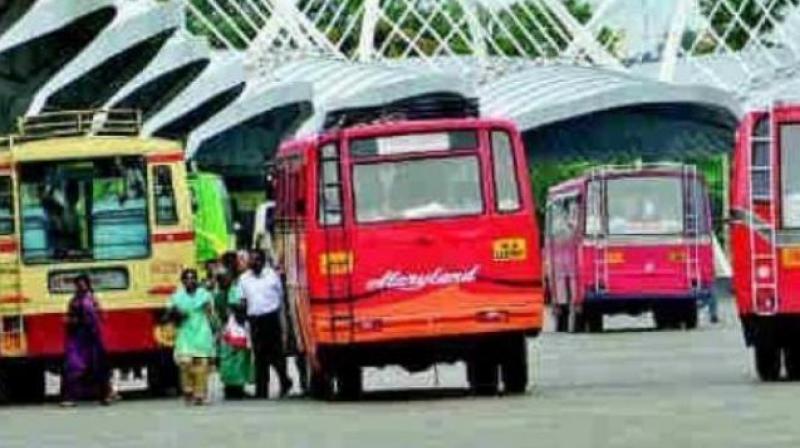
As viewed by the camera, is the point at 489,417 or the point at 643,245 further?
the point at 643,245

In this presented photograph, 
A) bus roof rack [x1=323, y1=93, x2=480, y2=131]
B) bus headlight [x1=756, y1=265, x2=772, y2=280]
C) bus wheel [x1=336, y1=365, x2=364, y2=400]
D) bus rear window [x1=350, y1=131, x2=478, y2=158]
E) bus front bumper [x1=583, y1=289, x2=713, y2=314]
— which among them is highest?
bus roof rack [x1=323, y1=93, x2=480, y2=131]

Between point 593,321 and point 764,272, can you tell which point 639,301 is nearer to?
point 593,321

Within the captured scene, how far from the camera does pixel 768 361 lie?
2786 centimetres

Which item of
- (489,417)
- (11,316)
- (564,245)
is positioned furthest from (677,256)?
(489,417)

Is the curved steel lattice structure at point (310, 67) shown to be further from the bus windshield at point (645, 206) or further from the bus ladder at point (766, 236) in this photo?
the bus ladder at point (766, 236)

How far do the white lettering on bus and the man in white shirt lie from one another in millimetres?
2670

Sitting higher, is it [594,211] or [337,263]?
[594,211]

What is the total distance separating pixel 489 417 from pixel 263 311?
591 centimetres

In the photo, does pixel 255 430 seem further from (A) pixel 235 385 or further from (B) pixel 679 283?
(B) pixel 679 283

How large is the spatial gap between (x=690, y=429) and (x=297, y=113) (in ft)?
203

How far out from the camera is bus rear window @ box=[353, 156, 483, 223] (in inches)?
1053

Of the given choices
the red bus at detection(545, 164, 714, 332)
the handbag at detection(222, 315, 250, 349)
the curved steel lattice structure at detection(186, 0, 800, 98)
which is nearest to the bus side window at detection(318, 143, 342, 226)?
the handbag at detection(222, 315, 250, 349)

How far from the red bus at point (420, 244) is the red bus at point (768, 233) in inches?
84.6

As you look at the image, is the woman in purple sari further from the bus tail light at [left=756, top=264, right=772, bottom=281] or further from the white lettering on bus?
the bus tail light at [left=756, top=264, right=772, bottom=281]
